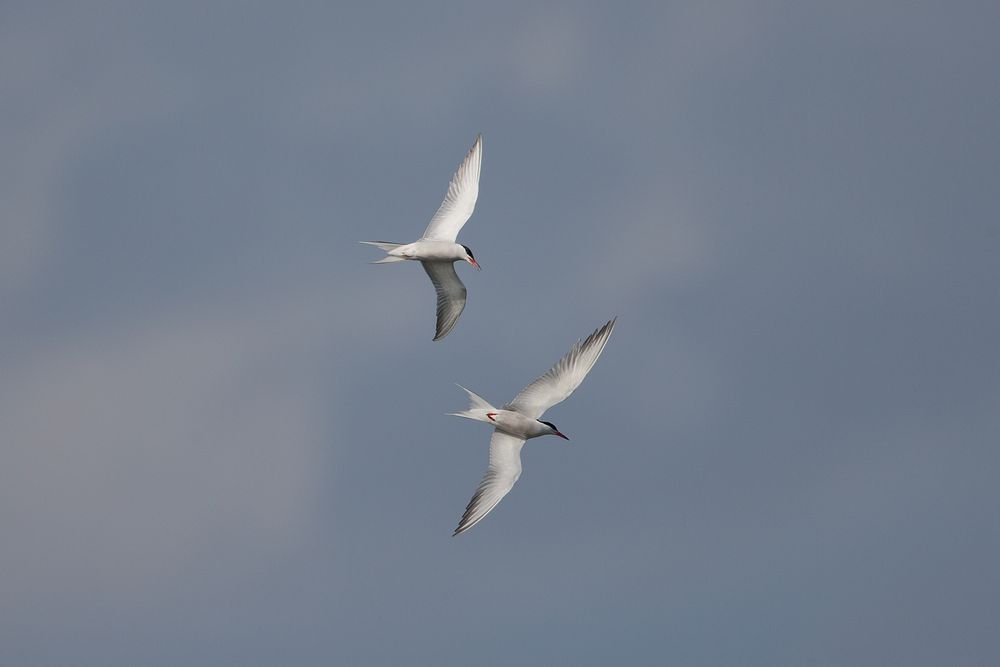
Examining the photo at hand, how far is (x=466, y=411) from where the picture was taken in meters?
20.0

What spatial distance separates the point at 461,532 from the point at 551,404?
2640 millimetres

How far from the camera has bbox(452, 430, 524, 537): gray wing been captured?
20000 millimetres

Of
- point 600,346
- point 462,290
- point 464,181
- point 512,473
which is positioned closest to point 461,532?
point 512,473

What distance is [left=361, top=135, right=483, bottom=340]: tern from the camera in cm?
2194

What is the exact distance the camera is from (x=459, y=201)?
75.0 ft

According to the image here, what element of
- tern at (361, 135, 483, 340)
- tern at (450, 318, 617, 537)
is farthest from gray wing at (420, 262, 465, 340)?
tern at (450, 318, 617, 537)

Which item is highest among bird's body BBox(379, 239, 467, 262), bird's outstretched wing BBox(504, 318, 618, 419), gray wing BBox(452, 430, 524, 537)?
bird's body BBox(379, 239, 467, 262)

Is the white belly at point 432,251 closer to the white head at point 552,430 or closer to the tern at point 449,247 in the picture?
the tern at point 449,247

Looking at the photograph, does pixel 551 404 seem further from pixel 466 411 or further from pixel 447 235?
pixel 447 235

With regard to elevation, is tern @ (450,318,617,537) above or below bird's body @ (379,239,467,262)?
below

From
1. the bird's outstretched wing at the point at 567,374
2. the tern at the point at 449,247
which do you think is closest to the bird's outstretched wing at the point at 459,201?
the tern at the point at 449,247

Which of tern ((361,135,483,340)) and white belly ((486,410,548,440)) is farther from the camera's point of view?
tern ((361,135,483,340))

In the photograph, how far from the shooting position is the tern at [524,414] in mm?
20234

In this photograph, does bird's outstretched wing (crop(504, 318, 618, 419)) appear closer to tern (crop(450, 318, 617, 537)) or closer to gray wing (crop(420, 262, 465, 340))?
tern (crop(450, 318, 617, 537))
